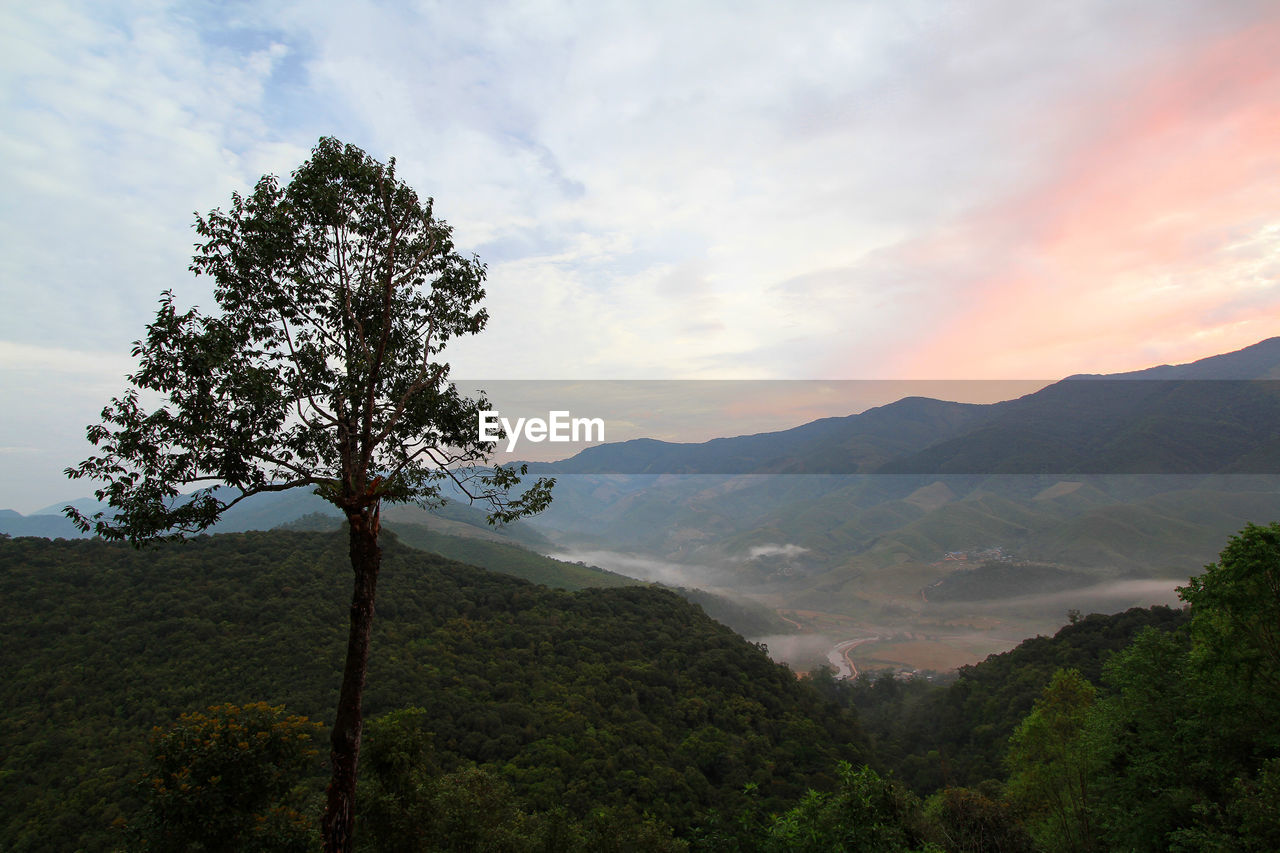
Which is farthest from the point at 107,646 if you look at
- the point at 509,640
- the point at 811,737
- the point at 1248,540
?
the point at 1248,540

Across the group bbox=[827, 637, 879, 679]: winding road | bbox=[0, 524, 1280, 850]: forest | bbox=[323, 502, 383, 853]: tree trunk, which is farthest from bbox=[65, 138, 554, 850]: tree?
bbox=[827, 637, 879, 679]: winding road

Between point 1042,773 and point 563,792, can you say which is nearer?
point 1042,773

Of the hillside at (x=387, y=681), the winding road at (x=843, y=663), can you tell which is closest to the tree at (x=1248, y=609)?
the hillside at (x=387, y=681)

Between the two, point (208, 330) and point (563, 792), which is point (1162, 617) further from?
point (208, 330)

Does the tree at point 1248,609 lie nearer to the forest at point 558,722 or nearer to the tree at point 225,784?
the forest at point 558,722

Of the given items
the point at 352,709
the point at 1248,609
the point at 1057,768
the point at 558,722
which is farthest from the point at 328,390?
the point at 558,722
